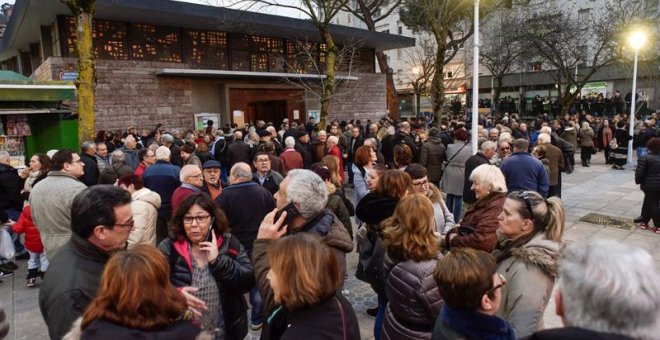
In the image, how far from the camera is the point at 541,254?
2537 mm

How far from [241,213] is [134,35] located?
47.6 ft

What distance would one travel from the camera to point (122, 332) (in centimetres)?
166

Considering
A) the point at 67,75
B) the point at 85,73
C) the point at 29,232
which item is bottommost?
the point at 29,232

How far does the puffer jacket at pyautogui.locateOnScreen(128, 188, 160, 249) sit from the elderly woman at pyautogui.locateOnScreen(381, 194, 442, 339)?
2.35 meters

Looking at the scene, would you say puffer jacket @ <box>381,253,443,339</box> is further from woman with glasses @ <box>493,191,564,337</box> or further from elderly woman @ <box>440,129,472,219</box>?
elderly woman @ <box>440,129,472,219</box>

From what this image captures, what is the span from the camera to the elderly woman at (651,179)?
736cm

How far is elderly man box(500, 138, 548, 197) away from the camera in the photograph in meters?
6.23

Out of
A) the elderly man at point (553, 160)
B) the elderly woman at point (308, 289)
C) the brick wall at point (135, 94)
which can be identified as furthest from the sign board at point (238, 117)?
the elderly woman at point (308, 289)

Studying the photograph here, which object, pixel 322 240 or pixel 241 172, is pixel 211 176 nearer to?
pixel 241 172

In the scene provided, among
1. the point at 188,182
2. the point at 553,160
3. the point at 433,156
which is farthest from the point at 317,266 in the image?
the point at 553,160

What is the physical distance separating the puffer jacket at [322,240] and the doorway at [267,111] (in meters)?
17.7

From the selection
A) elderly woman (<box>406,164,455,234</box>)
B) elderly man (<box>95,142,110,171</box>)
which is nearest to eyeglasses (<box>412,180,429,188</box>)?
elderly woman (<box>406,164,455,234</box>)

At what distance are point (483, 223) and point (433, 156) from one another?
4998 millimetres

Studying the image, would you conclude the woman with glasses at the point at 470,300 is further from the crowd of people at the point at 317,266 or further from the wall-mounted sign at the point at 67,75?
the wall-mounted sign at the point at 67,75
